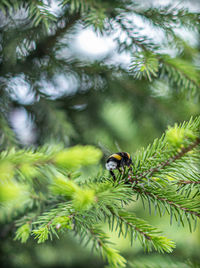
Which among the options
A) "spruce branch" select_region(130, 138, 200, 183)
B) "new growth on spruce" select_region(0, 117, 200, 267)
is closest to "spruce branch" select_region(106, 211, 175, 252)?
"new growth on spruce" select_region(0, 117, 200, 267)

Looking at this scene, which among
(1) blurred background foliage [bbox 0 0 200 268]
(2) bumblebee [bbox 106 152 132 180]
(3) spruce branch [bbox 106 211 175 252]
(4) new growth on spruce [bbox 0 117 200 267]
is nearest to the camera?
(4) new growth on spruce [bbox 0 117 200 267]

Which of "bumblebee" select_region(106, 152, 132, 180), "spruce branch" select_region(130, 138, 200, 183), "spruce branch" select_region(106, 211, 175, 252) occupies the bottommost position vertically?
"spruce branch" select_region(106, 211, 175, 252)

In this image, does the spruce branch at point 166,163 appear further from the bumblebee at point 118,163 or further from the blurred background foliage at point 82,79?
the blurred background foliage at point 82,79

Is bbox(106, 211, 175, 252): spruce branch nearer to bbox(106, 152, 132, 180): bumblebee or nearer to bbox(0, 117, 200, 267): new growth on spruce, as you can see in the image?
bbox(0, 117, 200, 267): new growth on spruce

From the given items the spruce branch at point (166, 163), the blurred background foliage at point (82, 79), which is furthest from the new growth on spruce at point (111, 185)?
the blurred background foliage at point (82, 79)

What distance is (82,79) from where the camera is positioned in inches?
54.3

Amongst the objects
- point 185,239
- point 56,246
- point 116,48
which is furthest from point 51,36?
point 185,239

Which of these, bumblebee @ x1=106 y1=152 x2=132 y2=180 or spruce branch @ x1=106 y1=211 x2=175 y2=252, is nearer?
spruce branch @ x1=106 y1=211 x2=175 y2=252

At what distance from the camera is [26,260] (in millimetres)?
1337

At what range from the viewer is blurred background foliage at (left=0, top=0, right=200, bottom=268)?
1087 millimetres

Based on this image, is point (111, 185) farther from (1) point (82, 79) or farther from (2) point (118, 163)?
(1) point (82, 79)

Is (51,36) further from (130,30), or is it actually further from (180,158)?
(180,158)

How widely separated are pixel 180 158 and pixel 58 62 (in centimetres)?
94

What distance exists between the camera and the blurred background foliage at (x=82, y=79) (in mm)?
1087
